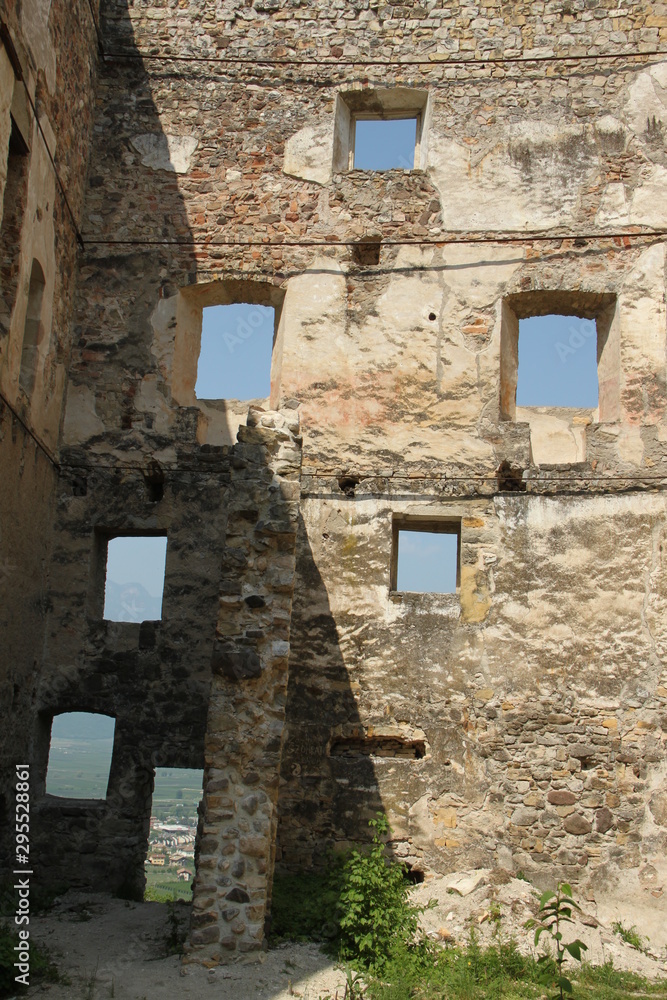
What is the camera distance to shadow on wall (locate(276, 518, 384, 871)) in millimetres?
7684

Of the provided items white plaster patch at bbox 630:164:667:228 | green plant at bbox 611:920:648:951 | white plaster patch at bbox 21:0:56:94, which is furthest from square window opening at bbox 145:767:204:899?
white plaster patch at bbox 630:164:667:228

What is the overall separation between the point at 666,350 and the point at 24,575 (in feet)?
19.5

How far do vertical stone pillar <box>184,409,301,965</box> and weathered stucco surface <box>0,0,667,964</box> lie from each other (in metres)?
0.04

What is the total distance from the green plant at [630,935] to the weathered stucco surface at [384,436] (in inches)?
9.7

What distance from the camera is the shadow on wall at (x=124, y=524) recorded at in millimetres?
8062

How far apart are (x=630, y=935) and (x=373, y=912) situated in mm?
2078

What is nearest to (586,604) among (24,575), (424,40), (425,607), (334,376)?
(425,607)

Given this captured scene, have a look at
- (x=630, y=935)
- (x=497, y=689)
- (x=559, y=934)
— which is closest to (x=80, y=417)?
(x=497, y=689)

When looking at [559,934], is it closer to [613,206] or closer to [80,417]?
[80,417]

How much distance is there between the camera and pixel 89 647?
332 inches

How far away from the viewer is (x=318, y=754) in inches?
310

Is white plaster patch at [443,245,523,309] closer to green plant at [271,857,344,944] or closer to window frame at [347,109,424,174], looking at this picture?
window frame at [347,109,424,174]

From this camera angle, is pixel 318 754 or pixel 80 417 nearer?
pixel 318 754

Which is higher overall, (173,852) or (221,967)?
(221,967)
